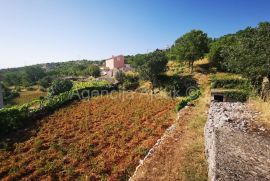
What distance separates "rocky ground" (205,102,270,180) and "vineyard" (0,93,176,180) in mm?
4257

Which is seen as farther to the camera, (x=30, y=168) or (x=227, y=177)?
(x=30, y=168)

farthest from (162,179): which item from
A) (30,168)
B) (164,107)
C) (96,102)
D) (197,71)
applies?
(197,71)

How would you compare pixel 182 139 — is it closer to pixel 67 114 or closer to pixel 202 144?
pixel 202 144

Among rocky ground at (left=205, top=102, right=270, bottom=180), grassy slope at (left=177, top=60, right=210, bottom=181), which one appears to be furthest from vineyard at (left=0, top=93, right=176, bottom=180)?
rocky ground at (left=205, top=102, right=270, bottom=180)

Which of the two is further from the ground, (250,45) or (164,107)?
(250,45)

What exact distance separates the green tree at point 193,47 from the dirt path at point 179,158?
2391 centimetres

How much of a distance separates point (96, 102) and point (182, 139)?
16.7 metres

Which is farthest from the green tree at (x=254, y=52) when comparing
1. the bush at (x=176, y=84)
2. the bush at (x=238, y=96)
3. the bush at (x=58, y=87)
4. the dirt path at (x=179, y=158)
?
the bush at (x=58, y=87)

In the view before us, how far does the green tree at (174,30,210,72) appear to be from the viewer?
113ft

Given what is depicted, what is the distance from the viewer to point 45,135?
596 inches

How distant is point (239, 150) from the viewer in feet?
20.9

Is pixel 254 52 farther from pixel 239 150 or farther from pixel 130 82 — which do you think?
pixel 130 82

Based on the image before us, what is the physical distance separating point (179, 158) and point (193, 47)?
28.7 meters

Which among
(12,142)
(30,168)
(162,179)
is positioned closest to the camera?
(162,179)
